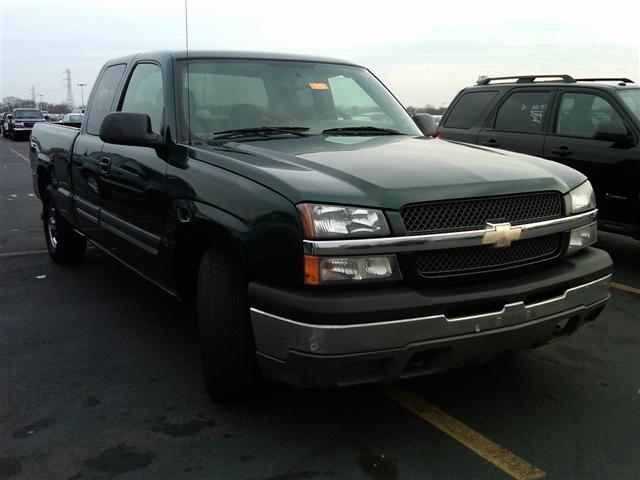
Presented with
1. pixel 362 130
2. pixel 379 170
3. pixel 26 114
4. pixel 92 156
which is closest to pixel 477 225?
pixel 379 170

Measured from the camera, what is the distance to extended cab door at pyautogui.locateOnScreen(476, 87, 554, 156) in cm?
683

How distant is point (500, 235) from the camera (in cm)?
268

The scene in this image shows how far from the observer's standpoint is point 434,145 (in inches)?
142

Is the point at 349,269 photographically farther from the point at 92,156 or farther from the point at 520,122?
the point at 520,122

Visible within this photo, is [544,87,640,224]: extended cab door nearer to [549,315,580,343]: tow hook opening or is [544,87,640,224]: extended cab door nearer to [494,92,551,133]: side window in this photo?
[494,92,551,133]: side window

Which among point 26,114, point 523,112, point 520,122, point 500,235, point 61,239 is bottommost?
point 61,239

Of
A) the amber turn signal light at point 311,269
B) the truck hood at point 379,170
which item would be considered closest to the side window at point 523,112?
the truck hood at point 379,170

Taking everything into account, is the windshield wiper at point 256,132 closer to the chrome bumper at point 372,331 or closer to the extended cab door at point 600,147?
the chrome bumper at point 372,331

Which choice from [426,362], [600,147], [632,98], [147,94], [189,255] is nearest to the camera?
[426,362]

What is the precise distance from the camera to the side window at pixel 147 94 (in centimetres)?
391

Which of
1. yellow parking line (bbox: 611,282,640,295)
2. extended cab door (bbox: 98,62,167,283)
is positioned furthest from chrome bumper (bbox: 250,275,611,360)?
yellow parking line (bbox: 611,282,640,295)

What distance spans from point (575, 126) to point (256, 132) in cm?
429

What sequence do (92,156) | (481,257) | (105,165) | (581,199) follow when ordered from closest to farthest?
(481,257) → (581,199) → (105,165) → (92,156)

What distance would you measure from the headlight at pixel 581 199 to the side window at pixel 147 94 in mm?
2432
